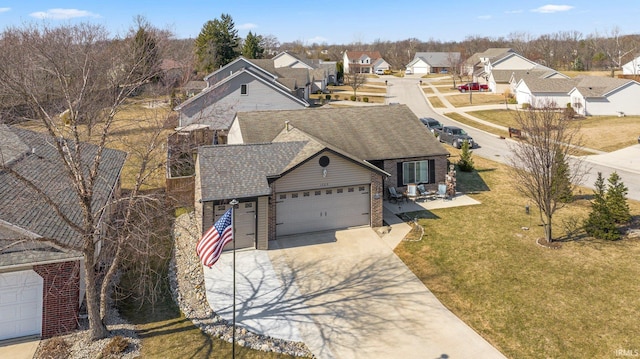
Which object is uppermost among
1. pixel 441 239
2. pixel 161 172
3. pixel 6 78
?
pixel 6 78

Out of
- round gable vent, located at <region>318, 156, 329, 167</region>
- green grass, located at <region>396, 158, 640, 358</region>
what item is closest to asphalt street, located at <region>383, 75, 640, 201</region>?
green grass, located at <region>396, 158, 640, 358</region>

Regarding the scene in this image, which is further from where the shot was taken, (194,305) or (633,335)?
(194,305)

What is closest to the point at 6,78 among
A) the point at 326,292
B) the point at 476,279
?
the point at 326,292

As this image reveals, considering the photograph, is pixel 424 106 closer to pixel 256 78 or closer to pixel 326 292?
pixel 256 78

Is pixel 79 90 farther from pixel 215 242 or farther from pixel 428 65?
pixel 428 65

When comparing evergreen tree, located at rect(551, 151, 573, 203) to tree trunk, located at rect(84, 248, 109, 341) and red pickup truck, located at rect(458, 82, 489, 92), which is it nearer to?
tree trunk, located at rect(84, 248, 109, 341)

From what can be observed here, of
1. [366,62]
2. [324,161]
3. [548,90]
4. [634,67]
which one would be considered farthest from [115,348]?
[366,62]
